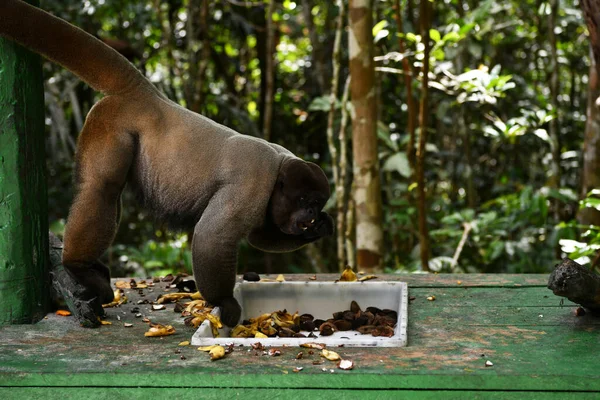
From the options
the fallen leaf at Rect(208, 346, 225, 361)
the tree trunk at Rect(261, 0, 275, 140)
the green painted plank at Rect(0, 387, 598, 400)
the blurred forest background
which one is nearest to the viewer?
the green painted plank at Rect(0, 387, 598, 400)

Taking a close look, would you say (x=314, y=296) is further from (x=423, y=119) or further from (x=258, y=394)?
(x=423, y=119)

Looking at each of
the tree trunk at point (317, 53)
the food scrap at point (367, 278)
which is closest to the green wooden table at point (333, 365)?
the food scrap at point (367, 278)

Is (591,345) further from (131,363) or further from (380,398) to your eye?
(131,363)

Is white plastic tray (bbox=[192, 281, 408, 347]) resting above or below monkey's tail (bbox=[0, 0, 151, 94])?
below

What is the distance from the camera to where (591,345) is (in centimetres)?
220

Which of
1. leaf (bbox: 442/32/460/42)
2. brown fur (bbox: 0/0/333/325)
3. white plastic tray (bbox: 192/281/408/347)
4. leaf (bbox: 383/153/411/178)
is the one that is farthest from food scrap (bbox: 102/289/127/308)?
leaf (bbox: 442/32/460/42)

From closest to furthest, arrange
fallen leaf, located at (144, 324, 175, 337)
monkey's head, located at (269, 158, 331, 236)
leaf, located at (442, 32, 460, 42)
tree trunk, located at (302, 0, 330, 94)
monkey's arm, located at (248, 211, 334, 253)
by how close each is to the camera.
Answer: fallen leaf, located at (144, 324, 175, 337), monkey's head, located at (269, 158, 331, 236), monkey's arm, located at (248, 211, 334, 253), leaf, located at (442, 32, 460, 42), tree trunk, located at (302, 0, 330, 94)

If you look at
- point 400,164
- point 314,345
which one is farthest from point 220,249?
point 400,164

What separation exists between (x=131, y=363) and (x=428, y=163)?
4.52m

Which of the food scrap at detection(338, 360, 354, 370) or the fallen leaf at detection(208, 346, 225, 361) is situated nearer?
the food scrap at detection(338, 360, 354, 370)

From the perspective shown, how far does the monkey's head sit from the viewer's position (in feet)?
9.04

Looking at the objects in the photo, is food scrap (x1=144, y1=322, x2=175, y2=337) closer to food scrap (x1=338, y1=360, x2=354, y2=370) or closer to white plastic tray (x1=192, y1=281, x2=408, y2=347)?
white plastic tray (x1=192, y1=281, x2=408, y2=347)

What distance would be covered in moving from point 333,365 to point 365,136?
2174mm

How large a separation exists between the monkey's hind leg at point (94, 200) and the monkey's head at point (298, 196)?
0.60m
